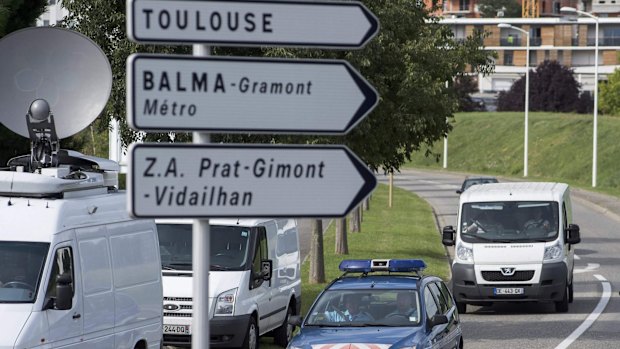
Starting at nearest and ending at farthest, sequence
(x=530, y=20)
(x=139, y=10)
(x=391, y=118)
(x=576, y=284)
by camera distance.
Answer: (x=139, y=10)
(x=391, y=118)
(x=576, y=284)
(x=530, y=20)

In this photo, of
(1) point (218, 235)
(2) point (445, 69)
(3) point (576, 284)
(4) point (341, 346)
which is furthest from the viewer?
(3) point (576, 284)

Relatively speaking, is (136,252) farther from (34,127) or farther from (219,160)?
(219,160)

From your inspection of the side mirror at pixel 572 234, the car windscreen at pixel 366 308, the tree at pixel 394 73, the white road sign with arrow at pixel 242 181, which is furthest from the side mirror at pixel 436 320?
the side mirror at pixel 572 234

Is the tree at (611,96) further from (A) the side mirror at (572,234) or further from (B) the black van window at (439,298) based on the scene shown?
(B) the black van window at (439,298)

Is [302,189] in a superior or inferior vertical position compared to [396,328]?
superior

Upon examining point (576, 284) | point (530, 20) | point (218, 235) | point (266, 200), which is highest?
point (530, 20)

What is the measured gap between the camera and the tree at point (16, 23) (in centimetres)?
1764

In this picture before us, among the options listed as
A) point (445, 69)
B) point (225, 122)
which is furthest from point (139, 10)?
point (445, 69)

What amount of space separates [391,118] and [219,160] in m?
18.3

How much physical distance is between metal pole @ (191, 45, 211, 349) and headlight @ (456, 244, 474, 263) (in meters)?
19.3

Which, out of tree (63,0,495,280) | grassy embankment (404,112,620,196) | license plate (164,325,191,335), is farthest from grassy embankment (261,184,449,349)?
grassy embankment (404,112,620,196)

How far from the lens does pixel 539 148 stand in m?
90.1

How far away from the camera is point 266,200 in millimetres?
5559

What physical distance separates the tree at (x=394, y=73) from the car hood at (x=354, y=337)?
6041mm
